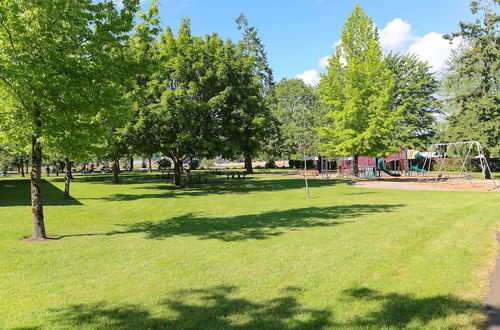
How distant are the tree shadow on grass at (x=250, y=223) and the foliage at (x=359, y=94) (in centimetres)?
1552

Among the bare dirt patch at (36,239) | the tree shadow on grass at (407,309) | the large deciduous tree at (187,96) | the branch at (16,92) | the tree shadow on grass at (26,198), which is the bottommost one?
the tree shadow on grass at (407,309)

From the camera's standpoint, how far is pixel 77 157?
10.2 metres

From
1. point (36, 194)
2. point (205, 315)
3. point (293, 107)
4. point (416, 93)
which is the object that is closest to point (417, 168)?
point (416, 93)

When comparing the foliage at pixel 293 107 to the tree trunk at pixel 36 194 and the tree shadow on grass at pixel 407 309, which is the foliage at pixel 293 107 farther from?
the tree shadow on grass at pixel 407 309

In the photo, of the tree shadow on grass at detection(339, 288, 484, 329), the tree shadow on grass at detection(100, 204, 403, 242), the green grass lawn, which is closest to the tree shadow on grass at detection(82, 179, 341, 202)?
the tree shadow on grass at detection(100, 204, 403, 242)

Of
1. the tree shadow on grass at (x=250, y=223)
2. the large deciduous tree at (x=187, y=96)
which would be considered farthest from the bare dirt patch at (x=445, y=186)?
the large deciduous tree at (x=187, y=96)

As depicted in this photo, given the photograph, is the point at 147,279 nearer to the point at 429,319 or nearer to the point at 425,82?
the point at 429,319

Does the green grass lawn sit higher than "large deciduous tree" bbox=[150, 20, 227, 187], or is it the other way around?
"large deciduous tree" bbox=[150, 20, 227, 187]

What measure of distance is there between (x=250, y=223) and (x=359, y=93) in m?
21.6

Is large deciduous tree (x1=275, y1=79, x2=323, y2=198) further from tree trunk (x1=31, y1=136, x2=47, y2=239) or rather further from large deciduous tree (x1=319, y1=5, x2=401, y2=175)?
tree trunk (x1=31, y1=136, x2=47, y2=239)

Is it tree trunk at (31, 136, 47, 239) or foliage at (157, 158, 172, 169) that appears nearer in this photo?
tree trunk at (31, 136, 47, 239)

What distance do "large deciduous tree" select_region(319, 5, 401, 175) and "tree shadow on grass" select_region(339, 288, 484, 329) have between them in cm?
2456

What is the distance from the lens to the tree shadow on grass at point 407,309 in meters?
4.39

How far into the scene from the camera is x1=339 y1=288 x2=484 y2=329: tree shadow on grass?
439cm
